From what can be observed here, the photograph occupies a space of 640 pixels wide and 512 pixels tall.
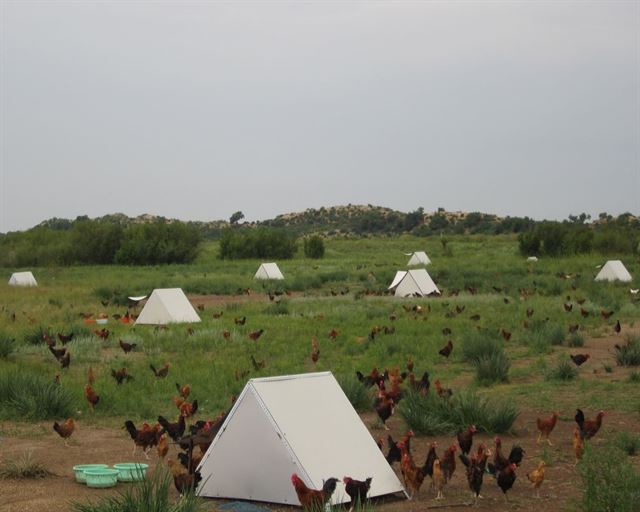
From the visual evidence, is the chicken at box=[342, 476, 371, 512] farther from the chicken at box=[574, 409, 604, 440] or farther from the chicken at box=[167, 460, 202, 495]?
the chicken at box=[574, 409, 604, 440]

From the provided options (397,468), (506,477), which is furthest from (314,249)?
(506,477)

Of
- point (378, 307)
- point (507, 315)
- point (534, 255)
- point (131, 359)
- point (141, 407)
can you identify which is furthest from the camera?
point (534, 255)

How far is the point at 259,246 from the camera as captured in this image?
64.0 meters

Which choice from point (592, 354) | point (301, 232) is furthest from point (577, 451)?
point (301, 232)

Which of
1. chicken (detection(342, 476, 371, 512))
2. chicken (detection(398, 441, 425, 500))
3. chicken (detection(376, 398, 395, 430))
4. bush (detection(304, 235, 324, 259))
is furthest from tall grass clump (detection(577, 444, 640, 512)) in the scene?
bush (detection(304, 235, 324, 259))

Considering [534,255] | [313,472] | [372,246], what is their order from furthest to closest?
[372,246], [534,255], [313,472]

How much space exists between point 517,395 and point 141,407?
16.5 ft

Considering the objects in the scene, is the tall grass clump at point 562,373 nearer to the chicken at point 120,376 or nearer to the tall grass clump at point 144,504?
the chicken at point 120,376

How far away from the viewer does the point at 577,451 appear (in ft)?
30.2

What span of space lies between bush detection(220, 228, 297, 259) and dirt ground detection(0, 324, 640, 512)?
51139 mm

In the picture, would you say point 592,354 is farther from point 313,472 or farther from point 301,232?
point 301,232

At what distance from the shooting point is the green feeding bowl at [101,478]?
27.9 feet

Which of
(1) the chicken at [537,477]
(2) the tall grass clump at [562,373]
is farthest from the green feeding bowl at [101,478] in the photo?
(2) the tall grass clump at [562,373]

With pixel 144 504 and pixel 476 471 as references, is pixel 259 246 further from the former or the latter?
pixel 144 504
